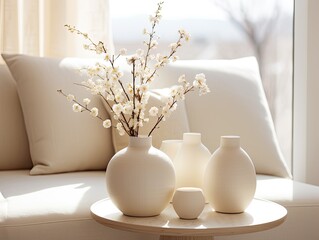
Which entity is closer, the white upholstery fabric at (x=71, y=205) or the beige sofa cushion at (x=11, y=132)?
the white upholstery fabric at (x=71, y=205)

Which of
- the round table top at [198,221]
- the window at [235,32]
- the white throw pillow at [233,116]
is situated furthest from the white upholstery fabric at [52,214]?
the window at [235,32]

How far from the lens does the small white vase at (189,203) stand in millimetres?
1930

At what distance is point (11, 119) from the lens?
2822 mm

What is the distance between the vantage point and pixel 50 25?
→ 10.6 feet

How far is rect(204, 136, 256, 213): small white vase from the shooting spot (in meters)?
2.00

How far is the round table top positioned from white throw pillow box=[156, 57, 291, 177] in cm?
82

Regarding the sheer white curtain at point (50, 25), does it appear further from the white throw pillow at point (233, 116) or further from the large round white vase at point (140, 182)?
the large round white vase at point (140, 182)

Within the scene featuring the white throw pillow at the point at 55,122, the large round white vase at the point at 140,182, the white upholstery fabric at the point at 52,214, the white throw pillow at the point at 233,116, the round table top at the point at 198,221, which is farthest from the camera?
the white throw pillow at the point at 233,116

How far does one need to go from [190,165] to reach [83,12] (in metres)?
1.40

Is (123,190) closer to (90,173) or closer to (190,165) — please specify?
(190,165)

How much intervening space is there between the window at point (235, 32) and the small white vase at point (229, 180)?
160cm

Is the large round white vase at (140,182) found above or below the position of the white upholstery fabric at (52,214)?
above

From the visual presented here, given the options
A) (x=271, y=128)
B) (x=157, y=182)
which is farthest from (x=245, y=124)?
(x=157, y=182)

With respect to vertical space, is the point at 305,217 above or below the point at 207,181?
below
